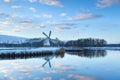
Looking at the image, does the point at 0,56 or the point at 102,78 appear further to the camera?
the point at 0,56

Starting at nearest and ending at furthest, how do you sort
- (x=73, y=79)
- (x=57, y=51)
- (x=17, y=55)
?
1. (x=73, y=79)
2. (x=17, y=55)
3. (x=57, y=51)

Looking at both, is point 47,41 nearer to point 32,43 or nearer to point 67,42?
point 32,43

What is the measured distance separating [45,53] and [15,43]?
75.2 m

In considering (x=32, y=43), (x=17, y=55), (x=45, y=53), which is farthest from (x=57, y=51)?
Answer: (x=32, y=43)

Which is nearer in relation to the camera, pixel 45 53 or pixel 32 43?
pixel 45 53

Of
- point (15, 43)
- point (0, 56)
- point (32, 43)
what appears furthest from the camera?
point (15, 43)

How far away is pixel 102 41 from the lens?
18812 centimetres

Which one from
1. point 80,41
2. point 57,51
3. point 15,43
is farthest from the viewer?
point 80,41

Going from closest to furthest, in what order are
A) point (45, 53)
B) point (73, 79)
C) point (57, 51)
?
point (73, 79)
point (45, 53)
point (57, 51)

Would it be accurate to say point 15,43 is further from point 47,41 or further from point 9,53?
point 9,53

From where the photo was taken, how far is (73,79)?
705 inches

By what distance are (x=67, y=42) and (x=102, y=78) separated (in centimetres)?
16071

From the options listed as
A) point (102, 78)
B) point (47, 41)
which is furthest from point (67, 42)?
point (102, 78)

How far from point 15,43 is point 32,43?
60.4ft
